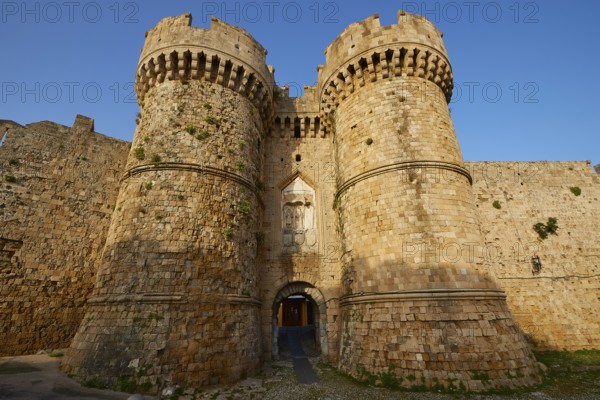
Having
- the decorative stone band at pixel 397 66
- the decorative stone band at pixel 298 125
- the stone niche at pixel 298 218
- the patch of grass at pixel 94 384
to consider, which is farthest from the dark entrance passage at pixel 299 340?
the decorative stone band at pixel 397 66

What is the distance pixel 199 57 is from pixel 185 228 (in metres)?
5.95

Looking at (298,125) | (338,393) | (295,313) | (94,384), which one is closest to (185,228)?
(94,384)

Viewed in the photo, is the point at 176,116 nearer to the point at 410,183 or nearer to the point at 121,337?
the point at 121,337

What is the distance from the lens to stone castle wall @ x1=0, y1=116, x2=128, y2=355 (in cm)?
863

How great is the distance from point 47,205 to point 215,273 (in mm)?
6392

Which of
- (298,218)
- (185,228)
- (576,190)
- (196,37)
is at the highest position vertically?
(196,37)

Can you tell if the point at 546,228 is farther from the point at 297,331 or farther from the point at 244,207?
the point at 297,331

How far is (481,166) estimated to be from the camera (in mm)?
13266

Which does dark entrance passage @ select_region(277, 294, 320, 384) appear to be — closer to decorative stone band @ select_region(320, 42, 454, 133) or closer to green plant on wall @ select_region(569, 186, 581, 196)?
decorative stone band @ select_region(320, 42, 454, 133)

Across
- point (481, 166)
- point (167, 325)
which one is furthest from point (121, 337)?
point (481, 166)

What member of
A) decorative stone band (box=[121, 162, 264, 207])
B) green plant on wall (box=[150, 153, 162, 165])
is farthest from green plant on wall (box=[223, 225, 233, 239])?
green plant on wall (box=[150, 153, 162, 165])

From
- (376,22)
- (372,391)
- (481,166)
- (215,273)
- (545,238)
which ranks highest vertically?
(376,22)

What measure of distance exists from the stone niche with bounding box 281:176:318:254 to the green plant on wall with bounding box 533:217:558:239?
30.9 ft

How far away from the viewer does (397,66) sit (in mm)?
10172
